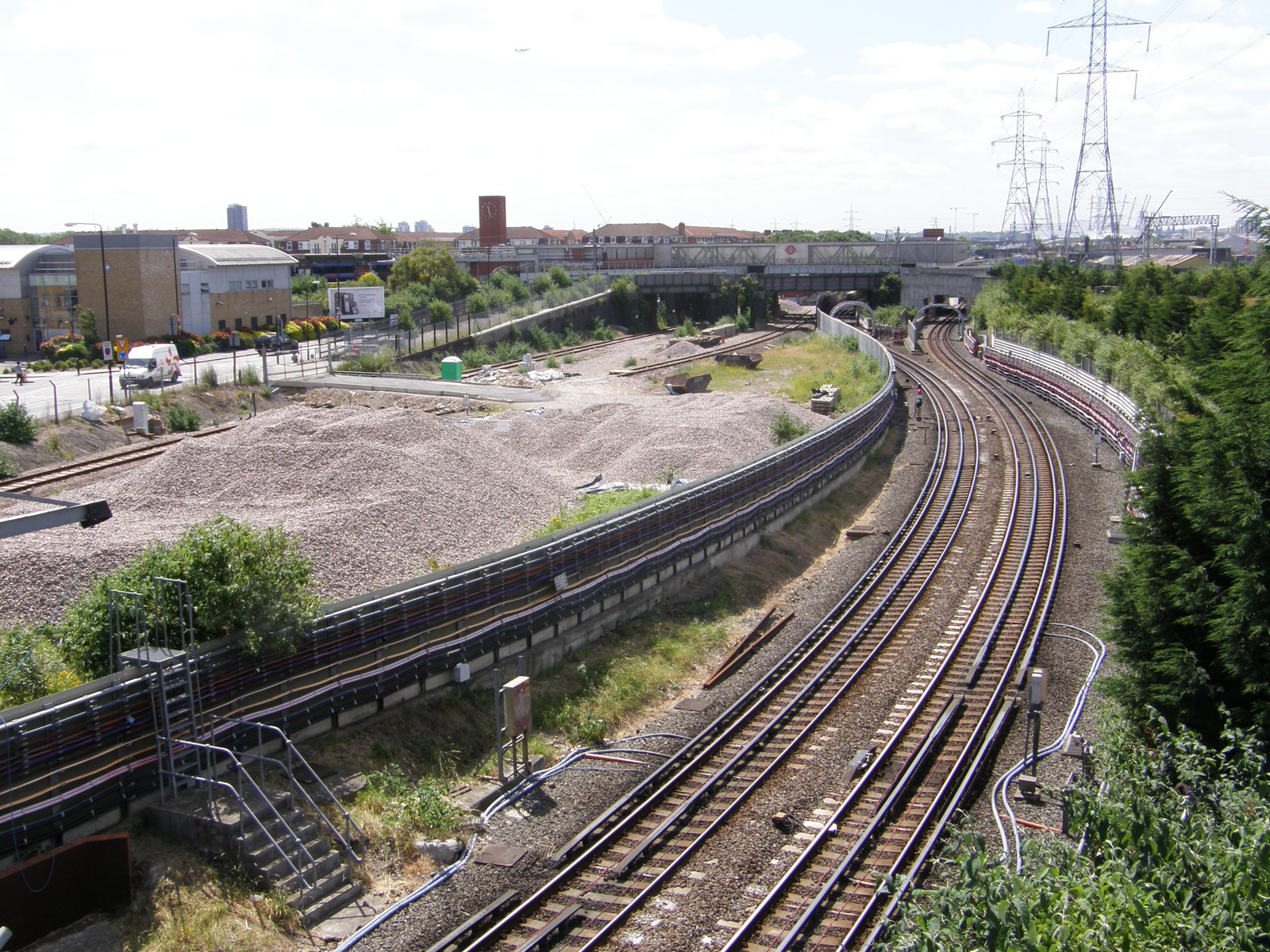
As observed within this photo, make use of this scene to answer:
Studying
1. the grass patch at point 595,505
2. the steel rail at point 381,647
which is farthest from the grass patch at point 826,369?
the steel rail at point 381,647

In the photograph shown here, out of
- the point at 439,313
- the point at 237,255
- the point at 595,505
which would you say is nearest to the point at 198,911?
the point at 595,505

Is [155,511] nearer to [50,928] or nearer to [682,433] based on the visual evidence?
[50,928]

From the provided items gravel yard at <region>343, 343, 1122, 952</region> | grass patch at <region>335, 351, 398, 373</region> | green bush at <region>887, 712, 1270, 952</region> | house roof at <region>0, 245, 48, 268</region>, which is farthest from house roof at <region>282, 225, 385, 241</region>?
green bush at <region>887, 712, 1270, 952</region>

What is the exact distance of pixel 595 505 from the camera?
79.8 feet

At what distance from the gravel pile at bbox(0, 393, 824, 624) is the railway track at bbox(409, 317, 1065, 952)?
6.66 metres

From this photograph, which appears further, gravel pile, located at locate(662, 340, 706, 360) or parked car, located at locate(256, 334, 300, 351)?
gravel pile, located at locate(662, 340, 706, 360)

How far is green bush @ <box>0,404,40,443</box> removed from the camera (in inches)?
1230

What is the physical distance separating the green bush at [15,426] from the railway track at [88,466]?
8.92 feet

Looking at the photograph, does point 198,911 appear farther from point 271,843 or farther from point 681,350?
point 681,350

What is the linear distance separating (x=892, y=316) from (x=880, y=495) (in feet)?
159

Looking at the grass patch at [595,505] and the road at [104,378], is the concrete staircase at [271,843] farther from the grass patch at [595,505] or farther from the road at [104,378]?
the road at [104,378]

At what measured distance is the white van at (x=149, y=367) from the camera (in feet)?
135

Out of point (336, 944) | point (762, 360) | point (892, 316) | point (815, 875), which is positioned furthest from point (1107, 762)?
point (892, 316)

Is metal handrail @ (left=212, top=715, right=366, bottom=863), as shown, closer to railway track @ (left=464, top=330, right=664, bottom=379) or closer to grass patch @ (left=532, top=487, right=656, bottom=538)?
grass patch @ (left=532, top=487, right=656, bottom=538)
